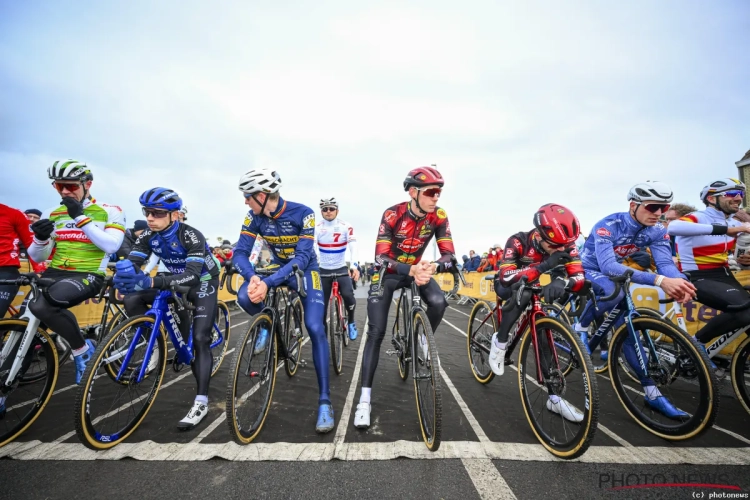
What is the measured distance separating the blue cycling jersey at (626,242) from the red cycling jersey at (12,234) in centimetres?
710

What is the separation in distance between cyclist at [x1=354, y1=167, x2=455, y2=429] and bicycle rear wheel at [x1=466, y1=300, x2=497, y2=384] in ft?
4.07

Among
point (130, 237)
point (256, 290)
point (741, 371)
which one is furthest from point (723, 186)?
point (130, 237)

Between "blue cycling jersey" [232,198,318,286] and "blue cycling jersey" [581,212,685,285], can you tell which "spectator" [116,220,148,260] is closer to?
"blue cycling jersey" [232,198,318,286]

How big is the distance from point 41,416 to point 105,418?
0.75 m

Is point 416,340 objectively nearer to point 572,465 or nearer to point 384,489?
point 384,489

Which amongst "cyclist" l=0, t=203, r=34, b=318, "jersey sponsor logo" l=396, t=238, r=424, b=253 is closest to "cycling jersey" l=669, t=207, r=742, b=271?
"jersey sponsor logo" l=396, t=238, r=424, b=253

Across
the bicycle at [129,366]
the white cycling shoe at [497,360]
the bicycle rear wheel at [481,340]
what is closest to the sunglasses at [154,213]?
the bicycle at [129,366]

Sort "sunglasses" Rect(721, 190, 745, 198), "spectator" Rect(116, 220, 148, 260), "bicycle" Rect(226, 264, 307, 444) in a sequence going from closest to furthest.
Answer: "bicycle" Rect(226, 264, 307, 444) < "sunglasses" Rect(721, 190, 745, 198) < "spectator" Rect(116, 220, 148, 260)

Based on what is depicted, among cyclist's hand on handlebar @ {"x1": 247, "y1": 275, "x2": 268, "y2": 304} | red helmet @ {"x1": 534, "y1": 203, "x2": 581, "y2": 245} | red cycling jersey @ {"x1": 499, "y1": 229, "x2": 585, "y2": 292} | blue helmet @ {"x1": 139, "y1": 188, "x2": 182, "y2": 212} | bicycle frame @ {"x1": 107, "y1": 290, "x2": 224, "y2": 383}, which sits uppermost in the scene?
blue helmet @ {"x1": 139, "y1": 188, "x2": 182, "y2": 212}

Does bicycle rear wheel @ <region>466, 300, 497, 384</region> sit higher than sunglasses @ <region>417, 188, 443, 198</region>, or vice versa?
sunglasses @ <region>417, 188, 443, 198</region>

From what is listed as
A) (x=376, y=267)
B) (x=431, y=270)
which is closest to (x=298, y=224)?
(x=376, y=267)

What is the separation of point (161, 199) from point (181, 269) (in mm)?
864

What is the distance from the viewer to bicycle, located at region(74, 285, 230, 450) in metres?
2.60

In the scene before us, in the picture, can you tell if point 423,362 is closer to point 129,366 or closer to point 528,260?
point 528,260
